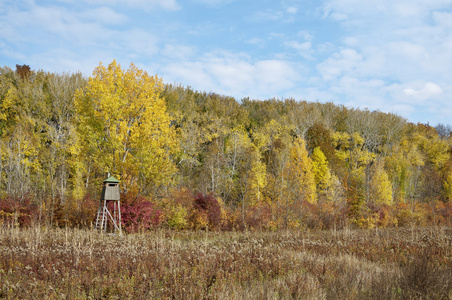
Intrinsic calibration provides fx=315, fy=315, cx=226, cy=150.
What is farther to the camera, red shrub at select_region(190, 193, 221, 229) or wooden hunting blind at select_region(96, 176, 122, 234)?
red shrub at select_region(190, 193, 221, 229)

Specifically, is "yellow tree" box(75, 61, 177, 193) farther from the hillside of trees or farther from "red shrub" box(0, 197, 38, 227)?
"red shrub" box(0, 197, 38, 227)

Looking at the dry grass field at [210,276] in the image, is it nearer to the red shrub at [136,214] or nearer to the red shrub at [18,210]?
the red shrub at [136,214]

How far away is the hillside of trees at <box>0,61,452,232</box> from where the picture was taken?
57.5 feet

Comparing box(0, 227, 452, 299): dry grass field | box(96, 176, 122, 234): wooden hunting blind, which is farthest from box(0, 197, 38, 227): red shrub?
box(0, 227, 452, 299): dry grass field

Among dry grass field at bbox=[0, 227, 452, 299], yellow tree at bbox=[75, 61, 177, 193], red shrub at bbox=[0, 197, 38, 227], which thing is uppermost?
yellow tree at bbox=[75, 61, 177, 193]

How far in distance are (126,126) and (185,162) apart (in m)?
16.9

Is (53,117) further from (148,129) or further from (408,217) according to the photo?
(408,217)

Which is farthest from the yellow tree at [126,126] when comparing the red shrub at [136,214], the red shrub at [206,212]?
the red shrub at [206,212]

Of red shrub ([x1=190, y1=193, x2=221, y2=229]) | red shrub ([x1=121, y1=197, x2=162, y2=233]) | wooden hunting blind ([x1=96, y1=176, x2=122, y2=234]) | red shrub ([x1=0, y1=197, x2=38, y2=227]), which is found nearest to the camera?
wooden hunting blind ([x1=96, y1=176, x2=122, y2=234])

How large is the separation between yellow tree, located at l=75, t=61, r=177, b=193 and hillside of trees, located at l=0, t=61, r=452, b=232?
0.20 ft

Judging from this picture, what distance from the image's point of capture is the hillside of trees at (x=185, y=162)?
17516 millimetres

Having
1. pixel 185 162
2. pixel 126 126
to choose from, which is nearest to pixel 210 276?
pixel 126 126

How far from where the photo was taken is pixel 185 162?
33938mm

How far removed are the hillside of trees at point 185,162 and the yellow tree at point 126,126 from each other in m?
0.06
